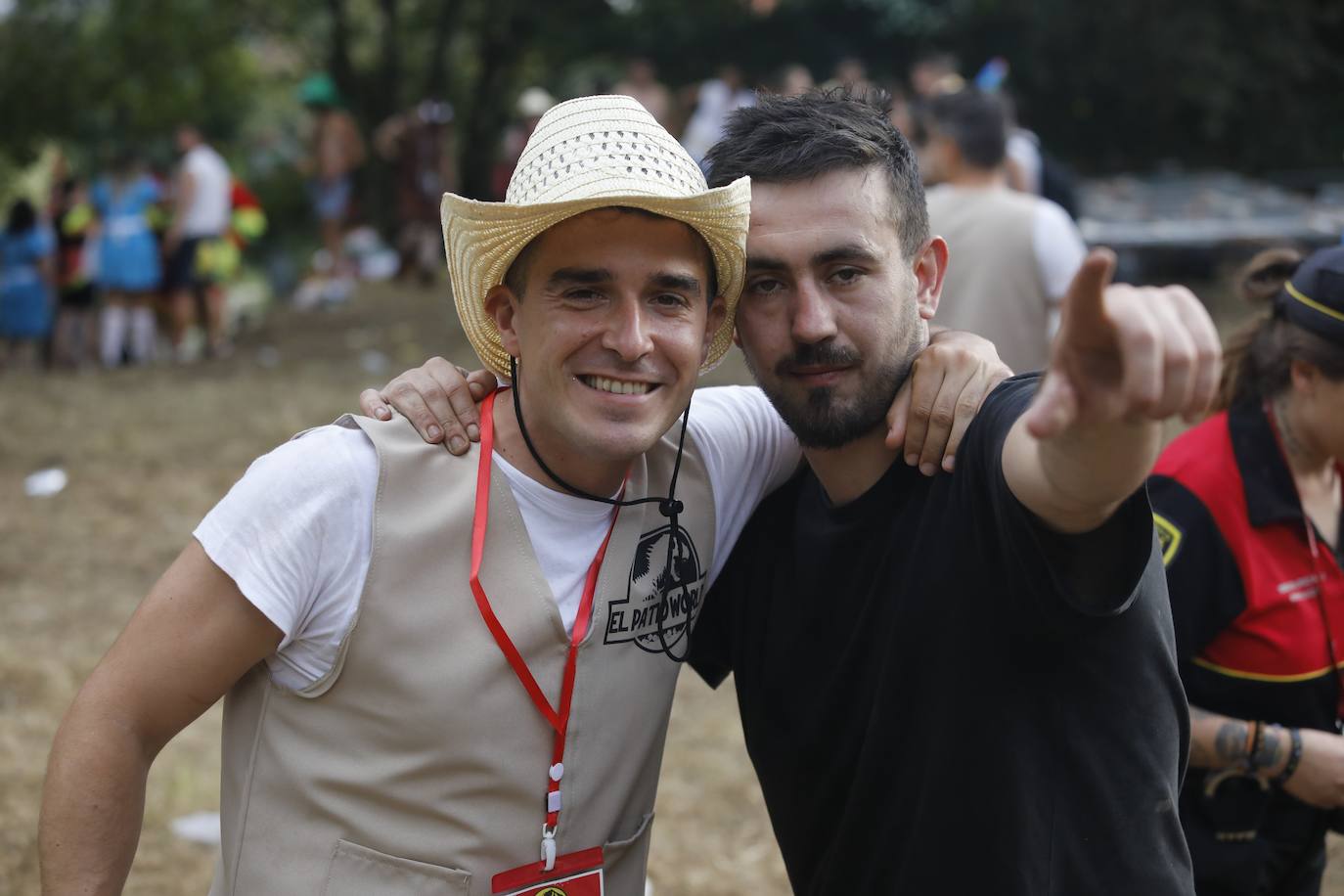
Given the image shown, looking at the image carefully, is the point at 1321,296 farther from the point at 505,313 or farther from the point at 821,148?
the point at 505,313

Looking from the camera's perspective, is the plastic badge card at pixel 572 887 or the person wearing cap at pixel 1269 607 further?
the person wearing cap at pixel 1269 607

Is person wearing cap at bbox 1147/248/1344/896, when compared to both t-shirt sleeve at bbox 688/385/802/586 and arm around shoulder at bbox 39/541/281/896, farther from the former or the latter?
arm around shoulder at bbox 39/541/281/896

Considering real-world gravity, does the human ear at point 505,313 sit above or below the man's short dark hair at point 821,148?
below

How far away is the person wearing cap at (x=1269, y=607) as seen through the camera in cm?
267

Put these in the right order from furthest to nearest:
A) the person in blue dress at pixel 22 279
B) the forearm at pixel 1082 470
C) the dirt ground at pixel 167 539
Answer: the person in blue dress at pixel 22 279 < the dirt ground at pixel 167 539 < the forearm at pixel 1082 470

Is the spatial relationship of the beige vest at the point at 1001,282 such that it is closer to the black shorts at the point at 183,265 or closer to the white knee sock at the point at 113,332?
the black shorts at the point at 183,265

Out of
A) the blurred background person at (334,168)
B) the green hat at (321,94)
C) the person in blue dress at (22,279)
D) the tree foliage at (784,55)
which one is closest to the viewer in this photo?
the person in blue dress at (22,279)

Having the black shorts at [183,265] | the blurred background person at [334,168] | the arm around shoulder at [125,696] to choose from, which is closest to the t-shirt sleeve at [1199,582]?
the arm around shoulder at [125,696]

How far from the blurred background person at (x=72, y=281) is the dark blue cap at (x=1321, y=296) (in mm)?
13524

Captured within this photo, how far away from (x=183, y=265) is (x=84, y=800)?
40.2 feet

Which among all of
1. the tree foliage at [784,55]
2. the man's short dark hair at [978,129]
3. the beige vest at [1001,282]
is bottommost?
the beige vest at [1001,282]

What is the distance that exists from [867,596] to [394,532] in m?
0.78

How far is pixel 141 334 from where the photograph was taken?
13766 mm

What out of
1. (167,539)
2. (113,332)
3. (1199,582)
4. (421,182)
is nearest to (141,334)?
(113,332)
